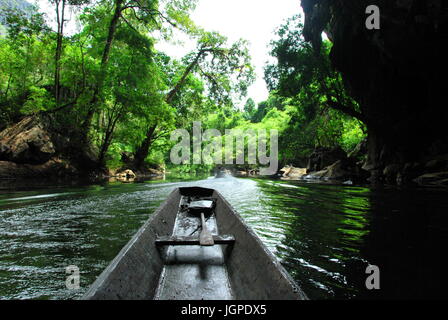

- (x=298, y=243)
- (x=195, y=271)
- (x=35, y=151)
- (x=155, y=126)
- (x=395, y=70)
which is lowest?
(x=298, y=243)

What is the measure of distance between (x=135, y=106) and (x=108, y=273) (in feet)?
49.7

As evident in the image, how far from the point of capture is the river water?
2.38m

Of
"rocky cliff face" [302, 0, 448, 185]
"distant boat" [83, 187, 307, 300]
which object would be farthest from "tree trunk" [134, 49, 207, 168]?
"distant boat" [83, 187, 307, 300]

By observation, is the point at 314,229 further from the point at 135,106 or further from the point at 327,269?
the point at 135,106

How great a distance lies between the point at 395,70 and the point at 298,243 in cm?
1262

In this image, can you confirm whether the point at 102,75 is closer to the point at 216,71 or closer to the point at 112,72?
the point at 112,72

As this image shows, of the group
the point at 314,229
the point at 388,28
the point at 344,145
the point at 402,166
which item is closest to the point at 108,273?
the point at 314,229

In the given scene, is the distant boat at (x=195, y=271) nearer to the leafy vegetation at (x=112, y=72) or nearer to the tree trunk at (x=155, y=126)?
the leafy vegetation at (x=112, y=72)

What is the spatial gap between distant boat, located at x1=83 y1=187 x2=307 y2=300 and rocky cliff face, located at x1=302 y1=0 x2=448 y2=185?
34.3 ft

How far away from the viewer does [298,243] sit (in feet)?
12.2

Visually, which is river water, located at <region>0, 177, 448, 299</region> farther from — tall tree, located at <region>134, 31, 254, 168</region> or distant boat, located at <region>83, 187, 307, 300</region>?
tall tree, located at <region>134, 31, 254, 168</region>

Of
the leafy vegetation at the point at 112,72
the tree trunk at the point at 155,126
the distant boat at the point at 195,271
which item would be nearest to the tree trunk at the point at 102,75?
the leafy vegetation at the point at 112,72

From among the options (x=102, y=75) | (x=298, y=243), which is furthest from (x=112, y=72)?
(x=298, y=243)

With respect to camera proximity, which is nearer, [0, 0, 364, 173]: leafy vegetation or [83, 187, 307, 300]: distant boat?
[83, 187, 307, 300]: distant boat
